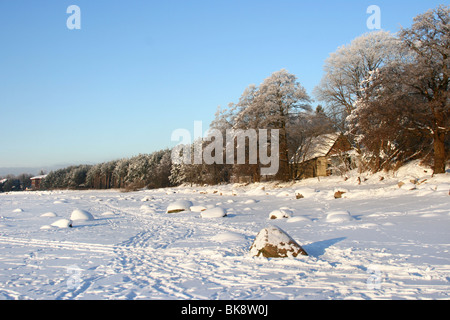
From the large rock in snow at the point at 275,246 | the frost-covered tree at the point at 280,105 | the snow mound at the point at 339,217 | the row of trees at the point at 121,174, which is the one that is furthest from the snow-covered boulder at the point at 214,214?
the row of trees at the point at 121,174

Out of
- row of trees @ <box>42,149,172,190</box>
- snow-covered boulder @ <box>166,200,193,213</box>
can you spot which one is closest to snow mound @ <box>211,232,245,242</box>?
snow-covered boulder @ <box>166,200,193,213</box>

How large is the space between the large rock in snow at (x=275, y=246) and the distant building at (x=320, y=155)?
73.7 ft

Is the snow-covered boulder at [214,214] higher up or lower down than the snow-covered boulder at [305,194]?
lower down

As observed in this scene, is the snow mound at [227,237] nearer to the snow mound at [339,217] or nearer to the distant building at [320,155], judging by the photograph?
the snow mound at [339,217]

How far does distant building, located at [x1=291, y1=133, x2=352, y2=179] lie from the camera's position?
3009 centimetres

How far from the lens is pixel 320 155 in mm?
36719

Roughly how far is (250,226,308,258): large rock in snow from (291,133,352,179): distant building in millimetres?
22453

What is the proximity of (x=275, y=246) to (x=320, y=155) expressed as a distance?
31844 millimetres

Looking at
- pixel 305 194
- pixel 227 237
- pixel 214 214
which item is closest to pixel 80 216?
pixel 214 214

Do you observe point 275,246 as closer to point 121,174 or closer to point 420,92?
point 420,92

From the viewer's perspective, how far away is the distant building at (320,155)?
98.7 ft
